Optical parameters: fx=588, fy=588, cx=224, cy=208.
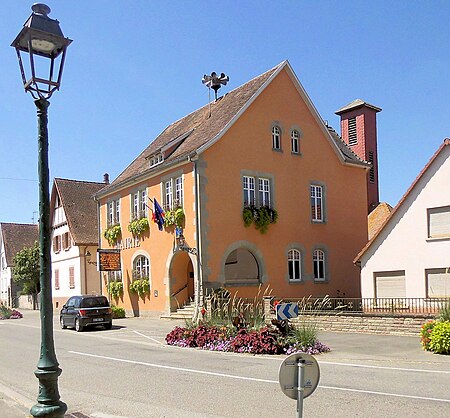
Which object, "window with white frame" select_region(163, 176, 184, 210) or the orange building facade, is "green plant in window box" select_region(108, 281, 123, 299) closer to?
the orange building facade

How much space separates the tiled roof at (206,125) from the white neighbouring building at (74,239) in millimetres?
6371

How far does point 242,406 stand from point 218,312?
9.99 meters

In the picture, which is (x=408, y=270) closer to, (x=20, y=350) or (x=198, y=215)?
(x=198, y=215)

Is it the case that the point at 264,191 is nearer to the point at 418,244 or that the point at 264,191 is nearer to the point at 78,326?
the point at 418,244

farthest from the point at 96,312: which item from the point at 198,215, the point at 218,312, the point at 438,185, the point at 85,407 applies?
the point at 85,407

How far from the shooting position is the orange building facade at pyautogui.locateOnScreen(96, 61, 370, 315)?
93.8 feet

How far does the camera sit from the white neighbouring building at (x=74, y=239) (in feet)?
136

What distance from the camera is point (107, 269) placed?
112 ft

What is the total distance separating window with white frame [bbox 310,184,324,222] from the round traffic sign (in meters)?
27.9

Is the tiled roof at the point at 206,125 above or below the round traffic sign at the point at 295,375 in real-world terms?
above

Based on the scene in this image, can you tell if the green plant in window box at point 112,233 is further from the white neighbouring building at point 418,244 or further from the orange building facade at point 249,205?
the white neighbouring building at point 418,244

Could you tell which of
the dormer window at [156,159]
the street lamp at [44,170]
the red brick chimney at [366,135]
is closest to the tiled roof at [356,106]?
the red brick chimney at [366,135]

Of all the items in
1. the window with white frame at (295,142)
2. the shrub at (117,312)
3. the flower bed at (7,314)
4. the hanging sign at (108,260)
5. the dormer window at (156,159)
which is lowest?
the flower bed at (7,314)

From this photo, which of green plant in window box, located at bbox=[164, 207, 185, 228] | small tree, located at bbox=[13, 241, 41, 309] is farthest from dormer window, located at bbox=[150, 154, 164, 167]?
small tree, located at bbox=[13, 241, 41, 309]
